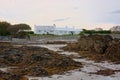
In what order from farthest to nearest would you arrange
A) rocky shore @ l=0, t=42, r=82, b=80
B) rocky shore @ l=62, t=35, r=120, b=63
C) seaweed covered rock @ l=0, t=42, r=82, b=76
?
rocky shore @ l=62, t=35, r=120, b=63, seaweed covered rock @ l=0, t=42, r=82, b=76, rocky shore @ l=0, t=42, r=82, b=80

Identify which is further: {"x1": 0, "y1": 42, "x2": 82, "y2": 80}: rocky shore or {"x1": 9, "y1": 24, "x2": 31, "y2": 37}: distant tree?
{"x1": 9, "y1": 24, "x2": 31, "y2": 37}: distant tree

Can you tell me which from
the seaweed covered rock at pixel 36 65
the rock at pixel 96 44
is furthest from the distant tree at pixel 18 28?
the seaweed covered rock at pixel 36 65

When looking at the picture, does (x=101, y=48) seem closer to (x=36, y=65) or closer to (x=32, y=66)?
(x=36, y=65)

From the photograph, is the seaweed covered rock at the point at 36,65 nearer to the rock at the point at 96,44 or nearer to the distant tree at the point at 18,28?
the rock at the point at 96,44

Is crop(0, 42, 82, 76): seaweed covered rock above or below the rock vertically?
below

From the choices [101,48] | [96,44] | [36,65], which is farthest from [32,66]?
[96,44]

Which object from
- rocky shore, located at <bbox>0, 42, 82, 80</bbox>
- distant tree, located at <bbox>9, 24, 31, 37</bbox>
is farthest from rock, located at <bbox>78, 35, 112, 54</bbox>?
distant tree, located at <bbox>9, 24, 31, 37</bbox>

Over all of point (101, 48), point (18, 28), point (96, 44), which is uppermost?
point (18, 28)

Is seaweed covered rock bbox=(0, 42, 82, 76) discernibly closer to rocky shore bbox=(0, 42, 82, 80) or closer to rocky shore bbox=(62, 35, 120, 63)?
rocky shore bbox=(0, 42, 82, 80)

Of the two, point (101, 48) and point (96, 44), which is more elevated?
point (96, 44)

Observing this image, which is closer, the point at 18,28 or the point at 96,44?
the point at 96,44

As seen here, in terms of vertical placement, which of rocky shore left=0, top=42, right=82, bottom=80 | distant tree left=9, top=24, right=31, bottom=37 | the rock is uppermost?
distant tree left=9, top=24, right=31, bottom=37

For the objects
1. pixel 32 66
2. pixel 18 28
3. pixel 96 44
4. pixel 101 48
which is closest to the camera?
pixel 32 66

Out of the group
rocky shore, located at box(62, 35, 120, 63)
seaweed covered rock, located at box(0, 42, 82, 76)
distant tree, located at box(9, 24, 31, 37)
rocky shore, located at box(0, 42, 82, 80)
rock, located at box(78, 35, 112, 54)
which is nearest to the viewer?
rocky shore, located at box(0, 42, 82, 80)
